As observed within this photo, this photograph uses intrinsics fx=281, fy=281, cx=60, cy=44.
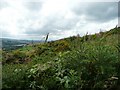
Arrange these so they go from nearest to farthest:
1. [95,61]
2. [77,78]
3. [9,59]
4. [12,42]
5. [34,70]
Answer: [77,78] → [95,61] → [34,70] → [9,59] → [12,42]

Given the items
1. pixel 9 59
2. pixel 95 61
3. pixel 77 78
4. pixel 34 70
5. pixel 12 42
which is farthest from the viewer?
pixel 12 42

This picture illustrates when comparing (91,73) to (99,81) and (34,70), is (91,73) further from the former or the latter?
(34,70)

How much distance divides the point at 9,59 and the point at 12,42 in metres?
0.87

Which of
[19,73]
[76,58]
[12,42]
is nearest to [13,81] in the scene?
[19,73]

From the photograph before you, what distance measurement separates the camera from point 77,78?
4590mm

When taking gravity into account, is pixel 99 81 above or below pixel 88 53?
below

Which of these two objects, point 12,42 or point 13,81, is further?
point 12,42

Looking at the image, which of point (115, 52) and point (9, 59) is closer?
point (115, 52)

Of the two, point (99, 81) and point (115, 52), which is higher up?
point (115, 52)

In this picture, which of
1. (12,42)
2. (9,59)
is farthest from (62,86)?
(12,42)

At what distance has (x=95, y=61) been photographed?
16.0ft

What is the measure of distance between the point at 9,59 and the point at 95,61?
140 inches

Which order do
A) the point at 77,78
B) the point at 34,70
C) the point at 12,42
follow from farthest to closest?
1. the point at 12,42
2. the point at 34,70
3. the point at 77,78

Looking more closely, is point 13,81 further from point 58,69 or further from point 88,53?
point 88,53
